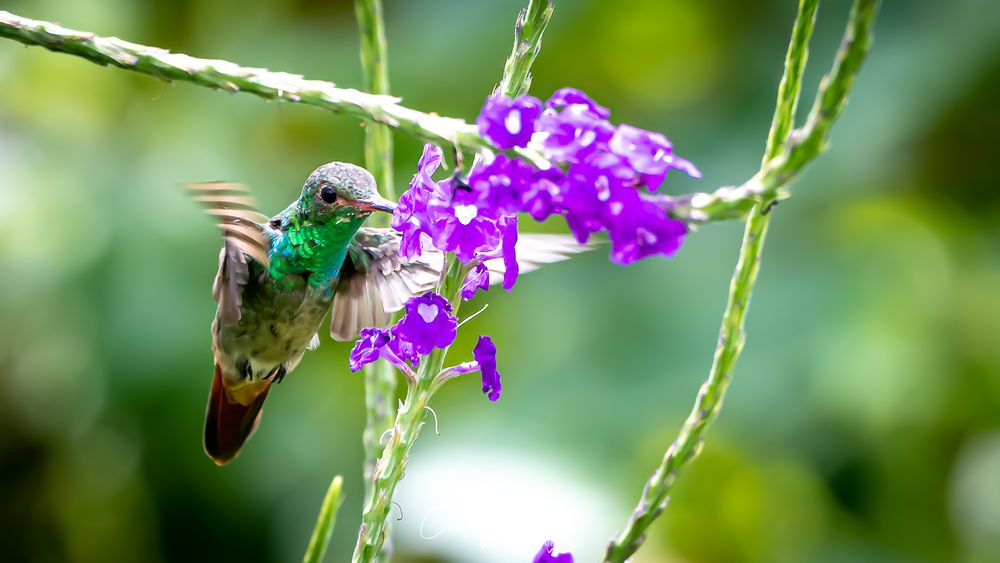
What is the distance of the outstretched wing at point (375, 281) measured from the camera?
6.02 ft

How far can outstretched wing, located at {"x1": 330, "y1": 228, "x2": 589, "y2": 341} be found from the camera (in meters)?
1.84

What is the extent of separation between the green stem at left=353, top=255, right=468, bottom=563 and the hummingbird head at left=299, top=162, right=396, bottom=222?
0.35 metres

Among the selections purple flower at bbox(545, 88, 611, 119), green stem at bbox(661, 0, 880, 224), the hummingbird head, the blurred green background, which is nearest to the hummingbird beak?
the hummingbird head

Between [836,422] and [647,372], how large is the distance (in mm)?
737

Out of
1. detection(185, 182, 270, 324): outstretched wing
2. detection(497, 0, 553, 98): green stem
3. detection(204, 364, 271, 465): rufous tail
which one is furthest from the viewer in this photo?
detection(204, 364, 271, 465): rufous tail

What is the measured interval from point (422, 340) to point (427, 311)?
35mm

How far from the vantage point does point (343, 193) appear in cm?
166

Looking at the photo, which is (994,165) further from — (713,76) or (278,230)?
(278,230)

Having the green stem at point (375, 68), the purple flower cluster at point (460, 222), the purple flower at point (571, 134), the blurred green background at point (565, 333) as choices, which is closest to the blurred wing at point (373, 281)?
the green stem at point (375, 68)

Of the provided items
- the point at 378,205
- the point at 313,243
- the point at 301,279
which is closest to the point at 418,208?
the point at 378,205

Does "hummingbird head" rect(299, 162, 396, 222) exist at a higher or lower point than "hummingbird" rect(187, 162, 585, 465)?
higher

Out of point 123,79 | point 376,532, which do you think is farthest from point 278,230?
point 123,79

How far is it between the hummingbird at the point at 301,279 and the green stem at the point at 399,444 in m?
0.28

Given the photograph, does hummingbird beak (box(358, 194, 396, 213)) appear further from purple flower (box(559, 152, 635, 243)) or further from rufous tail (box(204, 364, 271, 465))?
rufous tail (box(204, 364, 271, 465))
